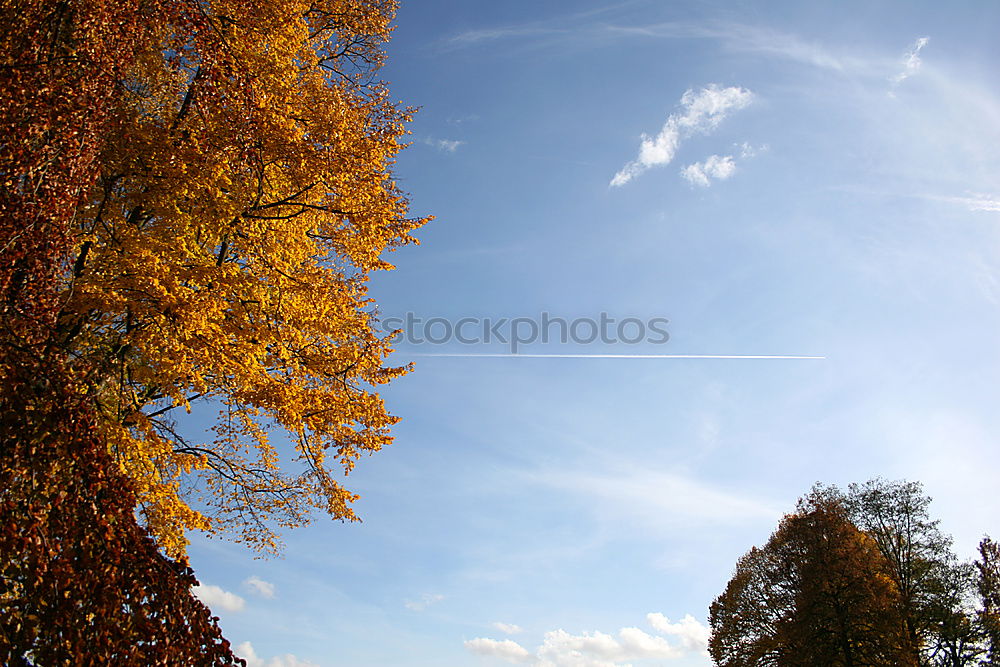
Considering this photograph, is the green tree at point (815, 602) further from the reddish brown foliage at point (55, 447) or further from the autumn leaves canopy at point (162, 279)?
the reddish brown foliage at point (55, 447)

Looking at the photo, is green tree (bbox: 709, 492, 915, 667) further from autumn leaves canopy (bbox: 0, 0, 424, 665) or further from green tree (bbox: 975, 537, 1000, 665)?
autumn leaves canopy (bbox: 0, 0, 424, 665)

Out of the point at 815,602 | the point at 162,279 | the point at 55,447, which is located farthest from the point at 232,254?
the point at 815,602

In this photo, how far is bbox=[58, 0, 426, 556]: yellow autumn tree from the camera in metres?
8.60

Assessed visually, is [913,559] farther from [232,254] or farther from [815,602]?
[232,254]

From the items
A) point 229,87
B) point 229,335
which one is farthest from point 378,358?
point 229,87

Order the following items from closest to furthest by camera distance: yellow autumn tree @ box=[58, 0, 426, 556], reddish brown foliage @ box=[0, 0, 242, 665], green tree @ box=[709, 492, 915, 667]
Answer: reddish brown foliage @ box=[0, 0, 242, 665]
yellow autumn tree @ box=[58, 0, 426, 556]
green tree @ box=[709, 492, 915, 667]

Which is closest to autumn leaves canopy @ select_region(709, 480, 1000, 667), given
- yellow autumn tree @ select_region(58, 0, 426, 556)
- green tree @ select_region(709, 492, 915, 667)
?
green tree @ select_region(709, 492, 915, 667)

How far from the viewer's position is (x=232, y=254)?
405 inches

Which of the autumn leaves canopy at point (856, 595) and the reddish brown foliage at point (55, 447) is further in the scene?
the autumn leaves canopy at point (856, 595)

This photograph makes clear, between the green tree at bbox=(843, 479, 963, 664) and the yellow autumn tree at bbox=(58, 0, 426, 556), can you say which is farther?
the green tree at bbox=(843, 479, 963, 664)

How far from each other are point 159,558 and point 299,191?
6.42m

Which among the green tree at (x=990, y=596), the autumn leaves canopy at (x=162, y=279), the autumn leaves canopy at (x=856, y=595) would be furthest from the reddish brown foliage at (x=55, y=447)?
the green tree at (x=990, y=596)

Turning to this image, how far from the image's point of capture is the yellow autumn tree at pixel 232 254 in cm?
860

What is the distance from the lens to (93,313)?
909 cm
